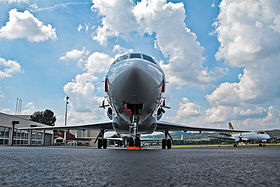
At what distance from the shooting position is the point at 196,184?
1.56 meters

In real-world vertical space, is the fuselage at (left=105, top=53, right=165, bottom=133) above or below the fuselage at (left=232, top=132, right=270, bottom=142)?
above

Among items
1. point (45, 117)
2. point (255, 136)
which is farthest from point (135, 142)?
point (45, 117)

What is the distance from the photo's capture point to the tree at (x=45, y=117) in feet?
247

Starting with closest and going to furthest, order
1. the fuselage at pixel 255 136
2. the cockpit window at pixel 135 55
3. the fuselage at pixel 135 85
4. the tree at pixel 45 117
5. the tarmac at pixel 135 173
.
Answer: the tarmac at pixel 135 173, the fuselage at pixel 135 85, the cockpit window at pixel 135 55, the fuselage at pixel 255 136, the tree at pixel 45 117

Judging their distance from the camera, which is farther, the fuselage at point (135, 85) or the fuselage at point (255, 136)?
the fuselage at point (255, 136)

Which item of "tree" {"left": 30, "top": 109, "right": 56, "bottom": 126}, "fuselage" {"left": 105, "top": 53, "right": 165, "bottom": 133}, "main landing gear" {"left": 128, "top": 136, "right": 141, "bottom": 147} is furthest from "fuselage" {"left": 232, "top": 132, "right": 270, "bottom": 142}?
"tree" {"left": 30, "top": 109, "right": 56, "bottom": 126}

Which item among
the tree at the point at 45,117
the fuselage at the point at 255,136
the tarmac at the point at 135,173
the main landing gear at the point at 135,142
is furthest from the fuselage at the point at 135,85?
the tree at the point at 45,117

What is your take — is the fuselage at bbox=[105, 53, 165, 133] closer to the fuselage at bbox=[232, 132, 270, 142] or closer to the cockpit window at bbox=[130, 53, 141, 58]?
the cockpit window at bbox=[130, 53, 141, 58]

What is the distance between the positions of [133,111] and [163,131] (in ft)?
27.0

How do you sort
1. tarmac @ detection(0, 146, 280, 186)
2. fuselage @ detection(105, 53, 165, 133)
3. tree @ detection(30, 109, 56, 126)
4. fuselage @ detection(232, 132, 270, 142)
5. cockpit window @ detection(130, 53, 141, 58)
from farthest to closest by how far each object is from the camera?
tree @ detection(30, 109, 56, 126) < fuselage @ detection(232, 132, 270, 142) < cockpit window @ detection(130, 53, 141, 58) < fuselage @ detection(105, 53, 165, 133) < tarmac @ detection(0, 146, 280, 186)

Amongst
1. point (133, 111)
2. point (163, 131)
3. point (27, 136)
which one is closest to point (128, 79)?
point (133, 111)

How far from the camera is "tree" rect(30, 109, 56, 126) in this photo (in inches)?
2963

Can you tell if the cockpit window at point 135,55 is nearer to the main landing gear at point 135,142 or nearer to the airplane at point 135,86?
the airplane at point 135,86

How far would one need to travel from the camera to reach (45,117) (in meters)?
75.8
